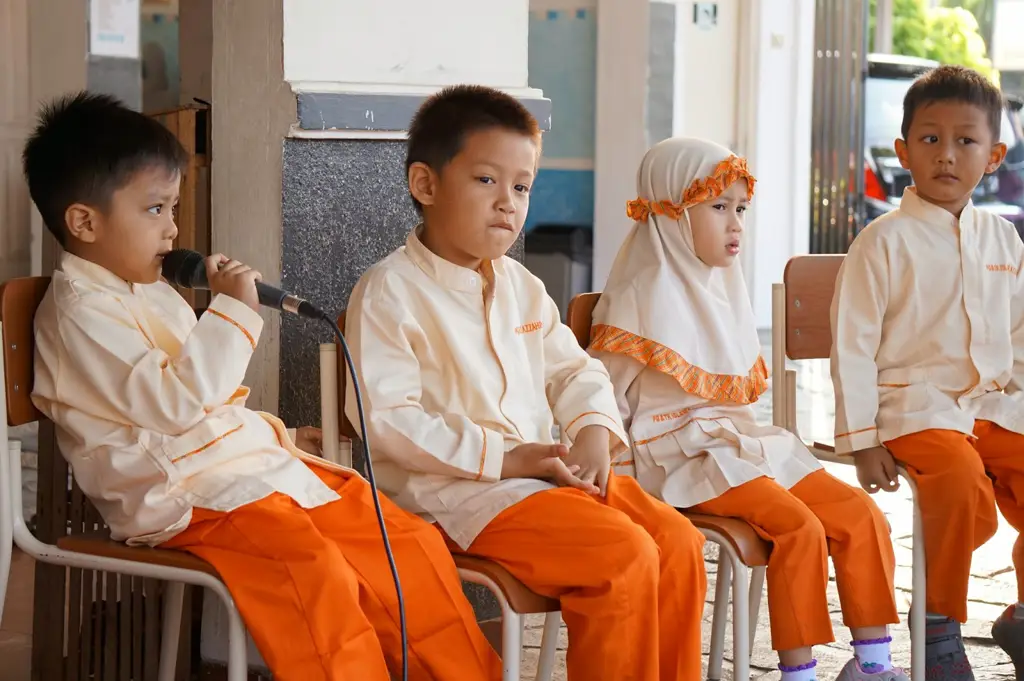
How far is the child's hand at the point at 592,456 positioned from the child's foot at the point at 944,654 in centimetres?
77

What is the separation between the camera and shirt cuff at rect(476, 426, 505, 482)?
6.36ft

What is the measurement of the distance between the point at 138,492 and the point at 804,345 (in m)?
1.33

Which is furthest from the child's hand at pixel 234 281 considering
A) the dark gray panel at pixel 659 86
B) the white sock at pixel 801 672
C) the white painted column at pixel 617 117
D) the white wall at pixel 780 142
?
the white wall at pixel 780 142

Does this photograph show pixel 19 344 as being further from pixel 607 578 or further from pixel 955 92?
→ pixel 955 92

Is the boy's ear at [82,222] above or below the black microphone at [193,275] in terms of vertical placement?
above

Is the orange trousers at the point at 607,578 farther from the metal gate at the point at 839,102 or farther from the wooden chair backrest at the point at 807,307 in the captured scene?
the metal gate at the point at 839,102

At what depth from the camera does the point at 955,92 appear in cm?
258

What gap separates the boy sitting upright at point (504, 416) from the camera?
1.83 m

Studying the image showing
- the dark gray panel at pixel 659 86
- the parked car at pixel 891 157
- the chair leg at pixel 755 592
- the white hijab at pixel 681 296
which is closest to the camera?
the white hijab at pixel 681 296

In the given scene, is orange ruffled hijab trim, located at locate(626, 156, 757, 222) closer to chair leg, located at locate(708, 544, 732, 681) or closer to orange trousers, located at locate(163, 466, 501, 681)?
chair leg, located at locate(708, 544, 732, 681)

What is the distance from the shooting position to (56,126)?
1.89m

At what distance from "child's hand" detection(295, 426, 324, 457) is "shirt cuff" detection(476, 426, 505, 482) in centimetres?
33

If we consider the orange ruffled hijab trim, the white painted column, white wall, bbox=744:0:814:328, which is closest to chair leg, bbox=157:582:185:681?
the orange ruffled hijab trim

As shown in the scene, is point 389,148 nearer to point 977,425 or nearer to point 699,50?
point 977,425
